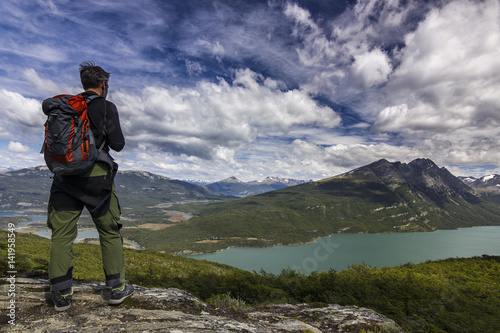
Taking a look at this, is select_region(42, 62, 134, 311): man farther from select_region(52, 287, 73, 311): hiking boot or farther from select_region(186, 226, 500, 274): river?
select_region(186, 226, 500, 274): river

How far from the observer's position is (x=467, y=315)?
1157cm

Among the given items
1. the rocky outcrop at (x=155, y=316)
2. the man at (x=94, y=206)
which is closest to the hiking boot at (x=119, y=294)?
the man at (x=94, y=206)

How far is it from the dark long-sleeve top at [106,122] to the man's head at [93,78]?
0.84ft

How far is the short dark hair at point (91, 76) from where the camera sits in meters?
4.50

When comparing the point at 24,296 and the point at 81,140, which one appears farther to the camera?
the point at 24,296

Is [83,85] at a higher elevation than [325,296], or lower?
higher

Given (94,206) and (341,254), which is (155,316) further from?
(341,254)

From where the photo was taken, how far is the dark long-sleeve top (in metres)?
4.13

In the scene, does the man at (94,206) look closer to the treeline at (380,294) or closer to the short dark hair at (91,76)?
the short dark hair at (91,76)

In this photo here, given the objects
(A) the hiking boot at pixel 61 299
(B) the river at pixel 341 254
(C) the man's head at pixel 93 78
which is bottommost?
(B) the river at pixel 341 254

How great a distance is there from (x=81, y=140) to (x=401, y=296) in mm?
18851

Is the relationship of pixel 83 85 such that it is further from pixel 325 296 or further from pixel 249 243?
pixel 249 243

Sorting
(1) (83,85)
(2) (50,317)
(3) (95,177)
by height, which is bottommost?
(2) (50,317)

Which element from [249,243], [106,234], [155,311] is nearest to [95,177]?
[106,234]
